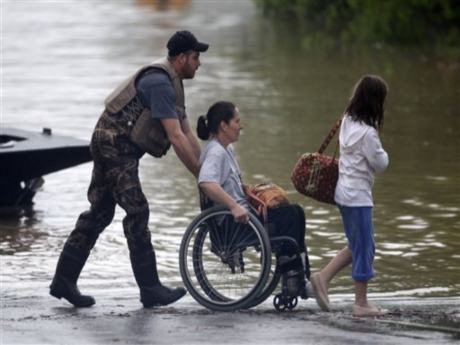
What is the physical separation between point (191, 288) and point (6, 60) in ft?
68.7

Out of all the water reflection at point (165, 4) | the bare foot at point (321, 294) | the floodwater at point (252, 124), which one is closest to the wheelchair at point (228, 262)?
the bare foot at point (321, 294)

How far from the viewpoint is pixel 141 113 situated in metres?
9.34

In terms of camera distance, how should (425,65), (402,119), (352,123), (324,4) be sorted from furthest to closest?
(324,4)
(425,65)
(402,119)
(352,123)

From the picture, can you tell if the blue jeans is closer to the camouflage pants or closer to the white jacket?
the white jacket

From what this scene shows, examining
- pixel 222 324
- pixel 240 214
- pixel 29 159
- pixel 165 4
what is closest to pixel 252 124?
pixel 29 159

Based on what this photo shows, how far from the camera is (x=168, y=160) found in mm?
17156

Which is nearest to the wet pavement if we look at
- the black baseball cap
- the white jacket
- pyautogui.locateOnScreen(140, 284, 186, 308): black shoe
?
pyautogui.locateOnScreen(140, 284, 186, 308): black shoe

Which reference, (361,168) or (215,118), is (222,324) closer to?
(361,168)

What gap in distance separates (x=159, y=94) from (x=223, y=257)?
1.04 m

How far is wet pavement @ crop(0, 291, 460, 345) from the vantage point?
8219 mm

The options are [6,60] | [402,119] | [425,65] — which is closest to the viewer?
[402,119]

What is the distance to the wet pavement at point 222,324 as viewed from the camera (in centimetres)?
822

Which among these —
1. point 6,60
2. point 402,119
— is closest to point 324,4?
point 6,60

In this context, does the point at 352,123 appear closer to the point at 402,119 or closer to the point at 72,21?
the point at 402,119
